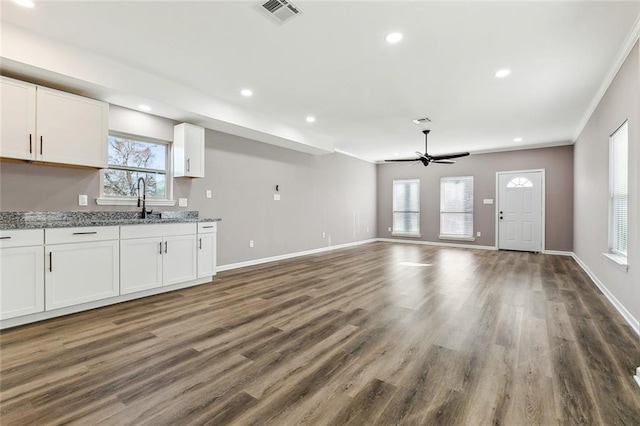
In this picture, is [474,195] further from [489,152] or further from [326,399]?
[326,399]

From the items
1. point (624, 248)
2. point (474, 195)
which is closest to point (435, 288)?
point (624, 248)

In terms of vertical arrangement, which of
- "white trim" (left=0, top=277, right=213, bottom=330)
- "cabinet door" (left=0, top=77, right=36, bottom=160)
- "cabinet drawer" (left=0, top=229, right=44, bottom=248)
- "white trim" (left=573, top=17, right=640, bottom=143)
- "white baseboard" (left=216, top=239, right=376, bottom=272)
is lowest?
"white trim" (left=0, top=277, right=213, bottom=330)

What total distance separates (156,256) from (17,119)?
193 cm

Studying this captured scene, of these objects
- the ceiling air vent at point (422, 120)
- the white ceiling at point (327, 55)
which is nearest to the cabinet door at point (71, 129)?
the white ceiling at point (327, 55)

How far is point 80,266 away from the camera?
3.07 meters

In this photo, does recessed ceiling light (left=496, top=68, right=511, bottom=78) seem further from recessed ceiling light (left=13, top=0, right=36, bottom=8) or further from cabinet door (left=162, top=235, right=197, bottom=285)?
recessed ceiling light (left=13, top=0, right=36, bottom=8)

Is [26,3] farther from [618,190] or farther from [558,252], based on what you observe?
[558,252]

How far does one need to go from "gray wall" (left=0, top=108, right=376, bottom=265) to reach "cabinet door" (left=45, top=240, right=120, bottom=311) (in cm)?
75

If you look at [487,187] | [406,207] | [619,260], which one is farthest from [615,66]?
[406,207]

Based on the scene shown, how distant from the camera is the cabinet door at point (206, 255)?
4238mm

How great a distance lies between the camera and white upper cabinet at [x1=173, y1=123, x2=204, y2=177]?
4.44 metres

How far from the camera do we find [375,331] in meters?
2.64

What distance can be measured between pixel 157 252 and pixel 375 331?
2857 millimetres

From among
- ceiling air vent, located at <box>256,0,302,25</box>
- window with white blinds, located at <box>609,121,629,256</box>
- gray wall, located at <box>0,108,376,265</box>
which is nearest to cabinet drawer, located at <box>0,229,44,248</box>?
gray wall, located at <box>0,108,376,265</box>
